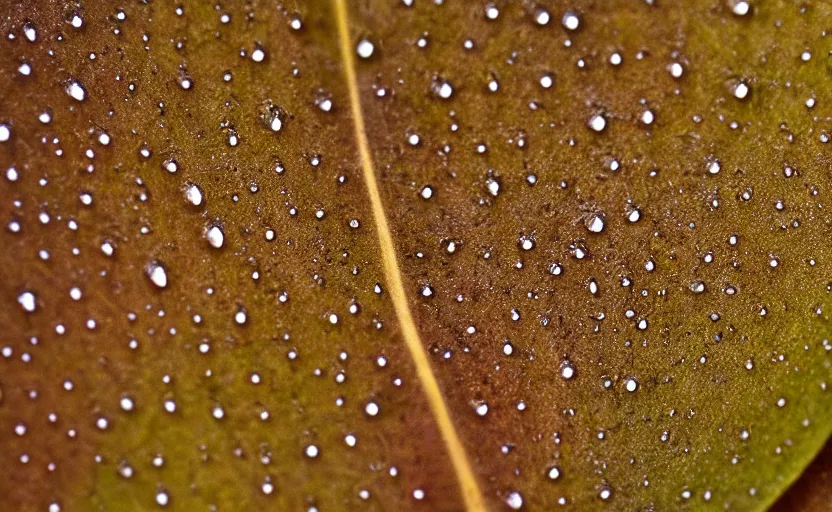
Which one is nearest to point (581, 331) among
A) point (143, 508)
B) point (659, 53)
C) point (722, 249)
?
point (722, 249)

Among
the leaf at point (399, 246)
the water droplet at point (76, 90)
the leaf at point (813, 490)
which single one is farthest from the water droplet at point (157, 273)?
the leaf at point (813, 490)

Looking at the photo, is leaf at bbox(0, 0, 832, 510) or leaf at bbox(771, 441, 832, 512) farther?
leaf at bbox(771, 441, 832, 512)

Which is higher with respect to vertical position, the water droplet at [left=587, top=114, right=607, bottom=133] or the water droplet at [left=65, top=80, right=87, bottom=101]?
the water droplet at [left=65, top=80, right=87, bottom=101]

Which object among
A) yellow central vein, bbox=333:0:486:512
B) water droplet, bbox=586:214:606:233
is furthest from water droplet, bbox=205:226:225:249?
water droplet, bbox=586:214:606:233

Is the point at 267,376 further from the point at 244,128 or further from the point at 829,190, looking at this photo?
the point at 829,190

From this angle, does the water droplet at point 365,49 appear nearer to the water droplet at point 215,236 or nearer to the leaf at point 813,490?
the water droplet at point 215,236

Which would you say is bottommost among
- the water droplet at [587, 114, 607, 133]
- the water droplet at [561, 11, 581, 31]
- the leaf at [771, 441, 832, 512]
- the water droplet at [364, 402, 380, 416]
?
the leaf at [771, 441, 832, 512]

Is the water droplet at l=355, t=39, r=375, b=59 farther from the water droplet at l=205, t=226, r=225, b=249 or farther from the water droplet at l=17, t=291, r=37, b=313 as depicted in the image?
the water droplet at l=17, t=291, r=37, b=313

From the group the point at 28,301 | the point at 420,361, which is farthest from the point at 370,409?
the point at 28,301
